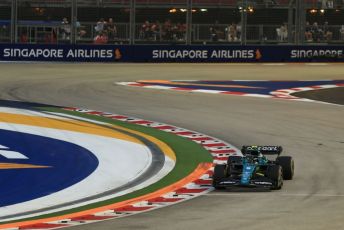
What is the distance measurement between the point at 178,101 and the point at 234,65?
596 inches

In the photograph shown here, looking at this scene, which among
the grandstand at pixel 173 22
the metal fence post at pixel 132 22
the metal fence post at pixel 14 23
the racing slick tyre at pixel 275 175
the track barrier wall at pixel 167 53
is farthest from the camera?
the metal fence post at pixel 132 22

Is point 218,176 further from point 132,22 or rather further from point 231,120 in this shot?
point 132,22

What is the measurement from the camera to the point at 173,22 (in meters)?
43.4

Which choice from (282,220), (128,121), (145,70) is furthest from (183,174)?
(145,70)

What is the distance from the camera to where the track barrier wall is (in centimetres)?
3869

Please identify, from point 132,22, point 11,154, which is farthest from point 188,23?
point 11,154

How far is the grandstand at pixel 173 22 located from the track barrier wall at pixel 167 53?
859 millimetres

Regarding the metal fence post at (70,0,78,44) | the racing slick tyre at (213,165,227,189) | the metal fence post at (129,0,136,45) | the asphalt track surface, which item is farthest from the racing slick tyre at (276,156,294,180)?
the metal fence post at (129,0,136,45)

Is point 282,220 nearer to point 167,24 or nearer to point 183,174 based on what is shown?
point 183,174

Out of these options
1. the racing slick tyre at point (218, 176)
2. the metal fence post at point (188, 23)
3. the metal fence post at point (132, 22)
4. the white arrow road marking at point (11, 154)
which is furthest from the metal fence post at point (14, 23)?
the racing slick tyre at point (218, 176)

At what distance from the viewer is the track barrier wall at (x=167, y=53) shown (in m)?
38.7

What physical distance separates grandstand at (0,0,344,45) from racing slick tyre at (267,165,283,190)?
28.3m

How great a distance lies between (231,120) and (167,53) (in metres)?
20.1

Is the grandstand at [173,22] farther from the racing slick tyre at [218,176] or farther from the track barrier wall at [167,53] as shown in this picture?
the racing slick tyre at [218,176]
